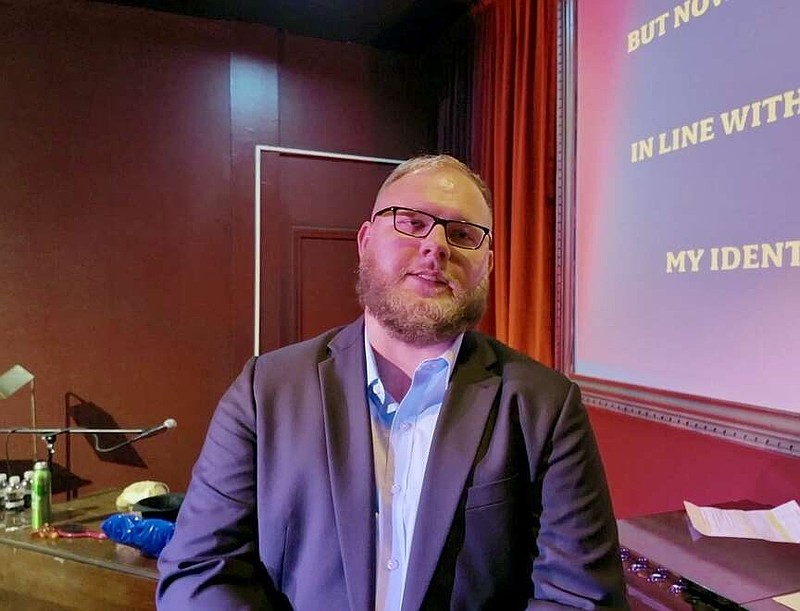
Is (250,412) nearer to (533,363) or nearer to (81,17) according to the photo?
(533,363)

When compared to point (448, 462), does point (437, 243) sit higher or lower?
higher

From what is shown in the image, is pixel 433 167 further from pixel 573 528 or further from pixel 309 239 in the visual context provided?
pixel 309 239

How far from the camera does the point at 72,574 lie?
6.01 ft

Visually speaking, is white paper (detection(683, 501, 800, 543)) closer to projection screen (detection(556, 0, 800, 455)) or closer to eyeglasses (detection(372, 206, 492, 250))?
projection screen (detection(556, 0, 800, 455))

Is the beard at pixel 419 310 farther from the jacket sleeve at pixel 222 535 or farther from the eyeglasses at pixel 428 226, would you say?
the jacket sleeve at pixel 222 535

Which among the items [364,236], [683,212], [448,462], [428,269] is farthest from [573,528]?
[683,212]

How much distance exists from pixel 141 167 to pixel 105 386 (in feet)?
3.09

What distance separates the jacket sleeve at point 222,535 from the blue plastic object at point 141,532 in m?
0.78

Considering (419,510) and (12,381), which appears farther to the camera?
(12,381)

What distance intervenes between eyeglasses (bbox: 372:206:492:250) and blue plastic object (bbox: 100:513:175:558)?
1.16m

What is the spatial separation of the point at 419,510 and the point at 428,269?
0.41m

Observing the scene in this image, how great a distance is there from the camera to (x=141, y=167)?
282cm

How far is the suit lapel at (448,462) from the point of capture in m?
1.00

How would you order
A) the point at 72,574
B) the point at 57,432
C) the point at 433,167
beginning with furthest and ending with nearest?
the point at 57,432, the point at 72,574, the point at 433,167
